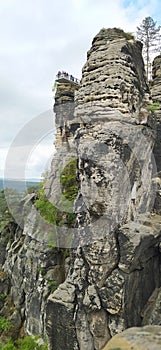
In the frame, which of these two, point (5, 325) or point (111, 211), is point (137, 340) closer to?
point (111, 211)

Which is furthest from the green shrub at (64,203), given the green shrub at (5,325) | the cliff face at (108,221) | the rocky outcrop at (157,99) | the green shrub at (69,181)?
the green shrub at (5,325)

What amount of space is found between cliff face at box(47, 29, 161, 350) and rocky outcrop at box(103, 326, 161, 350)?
5.82 meters

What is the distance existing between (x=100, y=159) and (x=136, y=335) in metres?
6.96

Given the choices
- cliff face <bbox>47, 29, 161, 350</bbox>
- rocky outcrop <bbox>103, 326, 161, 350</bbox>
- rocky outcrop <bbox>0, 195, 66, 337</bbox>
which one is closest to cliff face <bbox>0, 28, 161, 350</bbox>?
cliff face <bbox>47, 29, 161, 350</bbox>

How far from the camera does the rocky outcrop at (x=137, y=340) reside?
9.38 feet

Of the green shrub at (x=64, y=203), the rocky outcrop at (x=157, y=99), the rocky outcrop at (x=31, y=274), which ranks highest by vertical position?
the rocky outcrop at (x=157, y=99)

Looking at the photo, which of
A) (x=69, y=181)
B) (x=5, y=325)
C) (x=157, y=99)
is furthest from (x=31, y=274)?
(x=157, y=99)

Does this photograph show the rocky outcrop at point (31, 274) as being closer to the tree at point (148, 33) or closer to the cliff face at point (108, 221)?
the cliff face at point (108, 221)

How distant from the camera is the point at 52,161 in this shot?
2341 centimetres

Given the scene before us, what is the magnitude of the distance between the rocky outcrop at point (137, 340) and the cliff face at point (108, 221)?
582 centimetres

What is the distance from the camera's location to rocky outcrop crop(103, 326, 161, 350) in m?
2.86

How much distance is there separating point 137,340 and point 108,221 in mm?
6593

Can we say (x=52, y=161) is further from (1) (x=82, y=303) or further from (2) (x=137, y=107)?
(1) (x=82, y=303)

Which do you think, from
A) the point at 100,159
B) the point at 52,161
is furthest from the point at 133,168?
the point at 52,161
